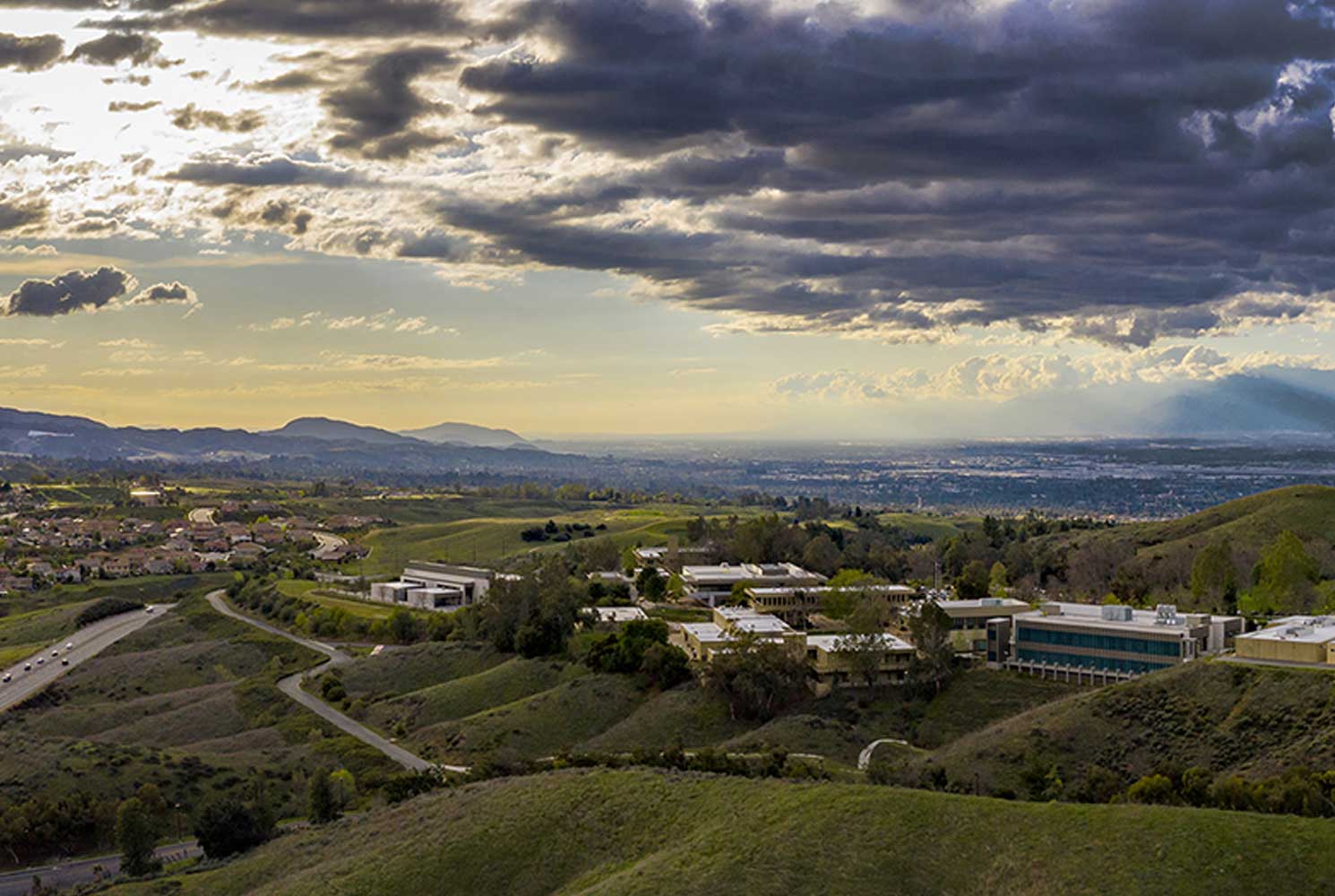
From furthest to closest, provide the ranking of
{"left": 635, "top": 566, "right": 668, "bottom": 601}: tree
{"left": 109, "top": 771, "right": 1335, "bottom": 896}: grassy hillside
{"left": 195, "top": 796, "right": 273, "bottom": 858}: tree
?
{"left": 635, "top": 566, "right": 668, "bottom": 601}: tree, {"left": 195, "top": 796, "right": 273, "bottom": 858}: tree, {"left": 109, "top": 771, "right": 1335, "bottom": 896}: grassy hillside

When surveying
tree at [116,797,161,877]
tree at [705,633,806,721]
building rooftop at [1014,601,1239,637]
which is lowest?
tree at [116,797,161,877]

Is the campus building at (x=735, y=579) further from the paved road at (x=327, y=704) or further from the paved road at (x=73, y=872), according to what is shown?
the paved road at (x=73, y=872)

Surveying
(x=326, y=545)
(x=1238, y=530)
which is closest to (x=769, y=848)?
(x=1238, y=530)

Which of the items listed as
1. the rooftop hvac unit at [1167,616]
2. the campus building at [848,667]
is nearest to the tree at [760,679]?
the campus building at [848,667]

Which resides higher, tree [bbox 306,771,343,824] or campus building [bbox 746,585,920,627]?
campus building [bbox 746,585,920,627]

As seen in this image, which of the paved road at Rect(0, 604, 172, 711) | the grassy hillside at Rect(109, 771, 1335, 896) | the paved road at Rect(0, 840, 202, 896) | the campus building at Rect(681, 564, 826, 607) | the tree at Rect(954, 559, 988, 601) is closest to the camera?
the grassy hillside at Rect(109, 771, 1335, 896)

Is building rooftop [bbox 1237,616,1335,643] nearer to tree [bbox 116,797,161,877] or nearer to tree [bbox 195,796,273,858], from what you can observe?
tree [bbox 195,796,273,858]

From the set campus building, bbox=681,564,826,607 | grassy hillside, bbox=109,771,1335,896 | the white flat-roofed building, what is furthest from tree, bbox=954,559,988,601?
grassy hillside, bbox=109,771,1335,896
